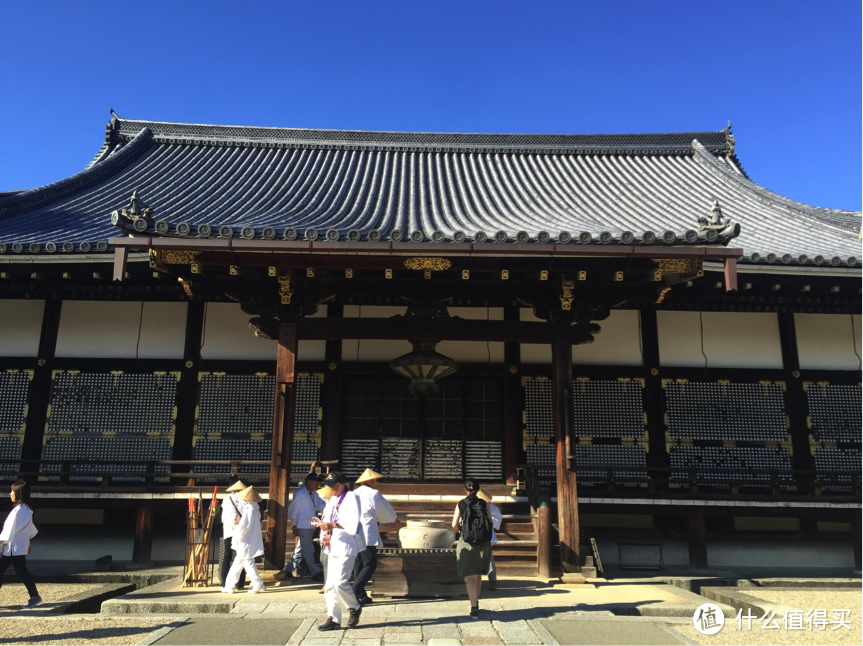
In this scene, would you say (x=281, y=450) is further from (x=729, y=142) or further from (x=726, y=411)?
(x=729, y=142)

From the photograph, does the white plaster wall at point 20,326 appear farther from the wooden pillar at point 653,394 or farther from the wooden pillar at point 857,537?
the wooden pillar at point 857,537

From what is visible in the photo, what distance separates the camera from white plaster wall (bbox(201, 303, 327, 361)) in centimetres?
1115

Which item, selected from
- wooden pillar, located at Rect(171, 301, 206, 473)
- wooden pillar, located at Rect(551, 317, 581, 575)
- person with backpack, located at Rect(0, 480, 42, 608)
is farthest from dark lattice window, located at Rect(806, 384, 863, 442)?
person with backpack, located at Rect(0, 480, 42, 608)

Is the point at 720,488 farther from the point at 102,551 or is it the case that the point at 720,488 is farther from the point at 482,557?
the point at 102,551

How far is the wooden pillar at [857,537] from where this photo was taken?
410 inches

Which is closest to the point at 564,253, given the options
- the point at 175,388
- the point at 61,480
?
the point at 175,388

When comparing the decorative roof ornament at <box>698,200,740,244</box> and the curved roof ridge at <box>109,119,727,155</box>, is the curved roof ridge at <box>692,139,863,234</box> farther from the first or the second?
the decorative roof ornament at <box>698,200,740,244</box>

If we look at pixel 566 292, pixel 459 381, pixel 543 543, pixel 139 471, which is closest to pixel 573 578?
pixel 543 543

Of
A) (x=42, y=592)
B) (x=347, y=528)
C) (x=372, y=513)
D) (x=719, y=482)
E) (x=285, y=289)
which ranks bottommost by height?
(x=42, y=592)

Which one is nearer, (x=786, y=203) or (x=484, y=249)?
(x=484, y=249)

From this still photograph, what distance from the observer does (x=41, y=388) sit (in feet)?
35.7

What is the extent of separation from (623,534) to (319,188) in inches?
362

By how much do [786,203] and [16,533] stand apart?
47.6 ft

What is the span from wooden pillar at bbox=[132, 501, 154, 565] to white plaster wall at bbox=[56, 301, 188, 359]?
2618mm
